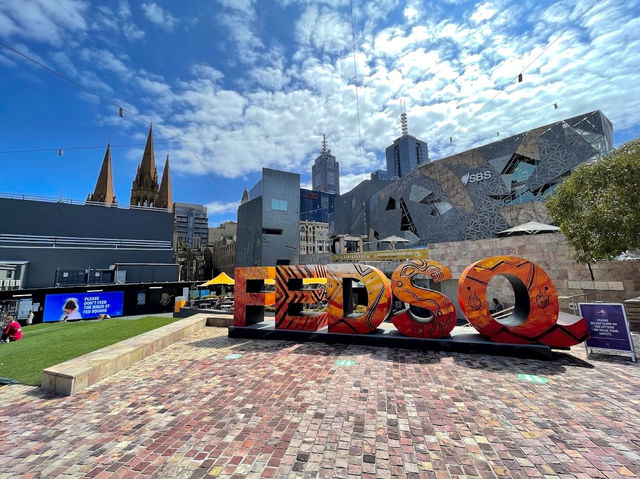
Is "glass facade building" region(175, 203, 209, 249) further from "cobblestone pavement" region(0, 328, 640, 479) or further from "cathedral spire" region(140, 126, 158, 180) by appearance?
"cobblestone pavement" region(0, 328, 640, 479)

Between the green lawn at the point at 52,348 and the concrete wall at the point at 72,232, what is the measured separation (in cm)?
3068

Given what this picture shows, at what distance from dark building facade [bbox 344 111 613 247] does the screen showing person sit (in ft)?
120

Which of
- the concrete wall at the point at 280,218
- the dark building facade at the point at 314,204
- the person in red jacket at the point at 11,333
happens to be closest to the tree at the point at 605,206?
the person in red jacket at the point at 11,333

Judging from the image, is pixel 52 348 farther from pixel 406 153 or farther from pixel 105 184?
pixel 406 153

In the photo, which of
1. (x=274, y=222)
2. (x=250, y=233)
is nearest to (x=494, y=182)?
→ (x=274, y=222)

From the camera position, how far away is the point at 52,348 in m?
9.15

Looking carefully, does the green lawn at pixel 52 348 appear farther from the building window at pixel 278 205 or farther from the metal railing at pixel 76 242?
the building window at pixel 278 205

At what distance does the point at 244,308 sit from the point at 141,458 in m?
7.89

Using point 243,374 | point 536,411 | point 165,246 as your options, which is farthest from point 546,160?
point 165,246

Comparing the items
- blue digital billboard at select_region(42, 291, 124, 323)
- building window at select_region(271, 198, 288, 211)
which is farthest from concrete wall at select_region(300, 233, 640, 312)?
building window at select_region(271, 198, 288, 211)

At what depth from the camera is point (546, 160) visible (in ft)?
84.9

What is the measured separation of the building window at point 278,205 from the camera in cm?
4966

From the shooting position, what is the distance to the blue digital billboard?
70.0ft

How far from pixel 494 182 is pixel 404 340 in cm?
2698
